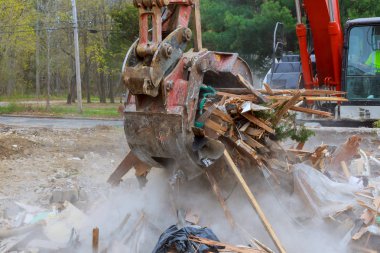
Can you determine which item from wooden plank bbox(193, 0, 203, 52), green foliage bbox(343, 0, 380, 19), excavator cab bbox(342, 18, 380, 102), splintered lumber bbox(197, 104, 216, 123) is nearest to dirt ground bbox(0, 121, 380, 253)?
splintered lumber bbox(197, 104, 216, 123)

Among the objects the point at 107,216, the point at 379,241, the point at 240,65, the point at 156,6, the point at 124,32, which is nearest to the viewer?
the point at 156,6

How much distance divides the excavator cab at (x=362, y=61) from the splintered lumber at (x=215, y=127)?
5204 millimetres

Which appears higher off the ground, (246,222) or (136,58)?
(136,58)

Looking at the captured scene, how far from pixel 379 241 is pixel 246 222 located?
114 centimetres

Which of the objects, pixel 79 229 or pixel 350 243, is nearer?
pixel 350 243

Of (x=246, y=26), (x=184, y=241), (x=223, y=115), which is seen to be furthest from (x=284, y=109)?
(x=246, y=26)

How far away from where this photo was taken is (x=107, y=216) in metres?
5.20

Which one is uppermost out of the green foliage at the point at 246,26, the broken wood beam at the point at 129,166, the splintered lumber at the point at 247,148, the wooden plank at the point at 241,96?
the green foliage at the point at 246,26

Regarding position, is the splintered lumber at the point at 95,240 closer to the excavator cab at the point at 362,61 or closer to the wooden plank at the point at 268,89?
the wooden plank at the point at 268,89

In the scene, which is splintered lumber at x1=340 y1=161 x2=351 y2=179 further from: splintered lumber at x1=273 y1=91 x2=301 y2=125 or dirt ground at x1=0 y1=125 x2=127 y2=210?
dirt ground at x1=0 y1=125 x2=127 y2=210

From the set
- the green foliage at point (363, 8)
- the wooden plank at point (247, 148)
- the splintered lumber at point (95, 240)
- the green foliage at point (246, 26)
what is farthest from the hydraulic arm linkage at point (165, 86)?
the green foliage at point (246, 26)

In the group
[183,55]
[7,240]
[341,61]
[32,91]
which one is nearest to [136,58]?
[183,55]

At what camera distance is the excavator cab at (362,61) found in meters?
8.79

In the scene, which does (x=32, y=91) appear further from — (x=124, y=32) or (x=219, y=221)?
(x=219, y=221)
